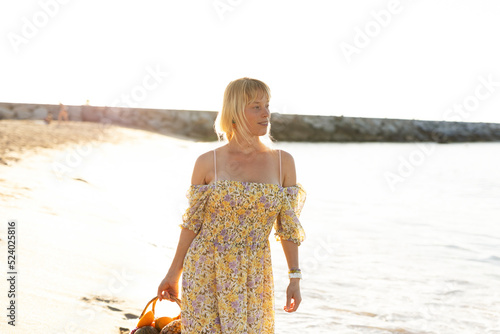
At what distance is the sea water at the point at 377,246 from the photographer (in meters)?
5.97

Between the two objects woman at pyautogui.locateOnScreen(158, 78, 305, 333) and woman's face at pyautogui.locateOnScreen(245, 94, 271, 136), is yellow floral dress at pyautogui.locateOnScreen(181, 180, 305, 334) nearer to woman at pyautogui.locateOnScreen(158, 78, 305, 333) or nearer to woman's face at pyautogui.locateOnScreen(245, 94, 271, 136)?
woman at pyautogui.locateOnScreen(158, 78, 305, 333)

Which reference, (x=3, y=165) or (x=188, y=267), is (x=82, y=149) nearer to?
(x=3, y=165)

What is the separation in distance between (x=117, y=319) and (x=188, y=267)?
2.14 meters

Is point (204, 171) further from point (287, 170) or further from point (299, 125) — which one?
point (299, 125)

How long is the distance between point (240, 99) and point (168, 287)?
0.92m

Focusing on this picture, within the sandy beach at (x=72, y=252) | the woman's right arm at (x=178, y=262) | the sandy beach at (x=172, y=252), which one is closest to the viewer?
the woman's right arm at (x=178, y=262)

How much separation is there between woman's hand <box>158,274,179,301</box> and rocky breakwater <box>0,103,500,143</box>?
3026 cm

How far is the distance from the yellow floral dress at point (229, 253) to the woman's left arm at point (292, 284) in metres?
0.10

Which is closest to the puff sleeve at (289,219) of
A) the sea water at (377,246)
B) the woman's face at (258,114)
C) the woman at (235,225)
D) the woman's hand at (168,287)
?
the woman at (235,225)

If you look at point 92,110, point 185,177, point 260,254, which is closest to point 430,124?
point 92,110

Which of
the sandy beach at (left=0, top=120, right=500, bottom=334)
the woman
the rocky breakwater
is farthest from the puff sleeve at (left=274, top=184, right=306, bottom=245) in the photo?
the rocky breakwater

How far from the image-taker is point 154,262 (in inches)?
277

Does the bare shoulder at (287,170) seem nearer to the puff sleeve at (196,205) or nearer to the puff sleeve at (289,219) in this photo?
the puff sleeve at (289,219)

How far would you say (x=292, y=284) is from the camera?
9.71 ft
